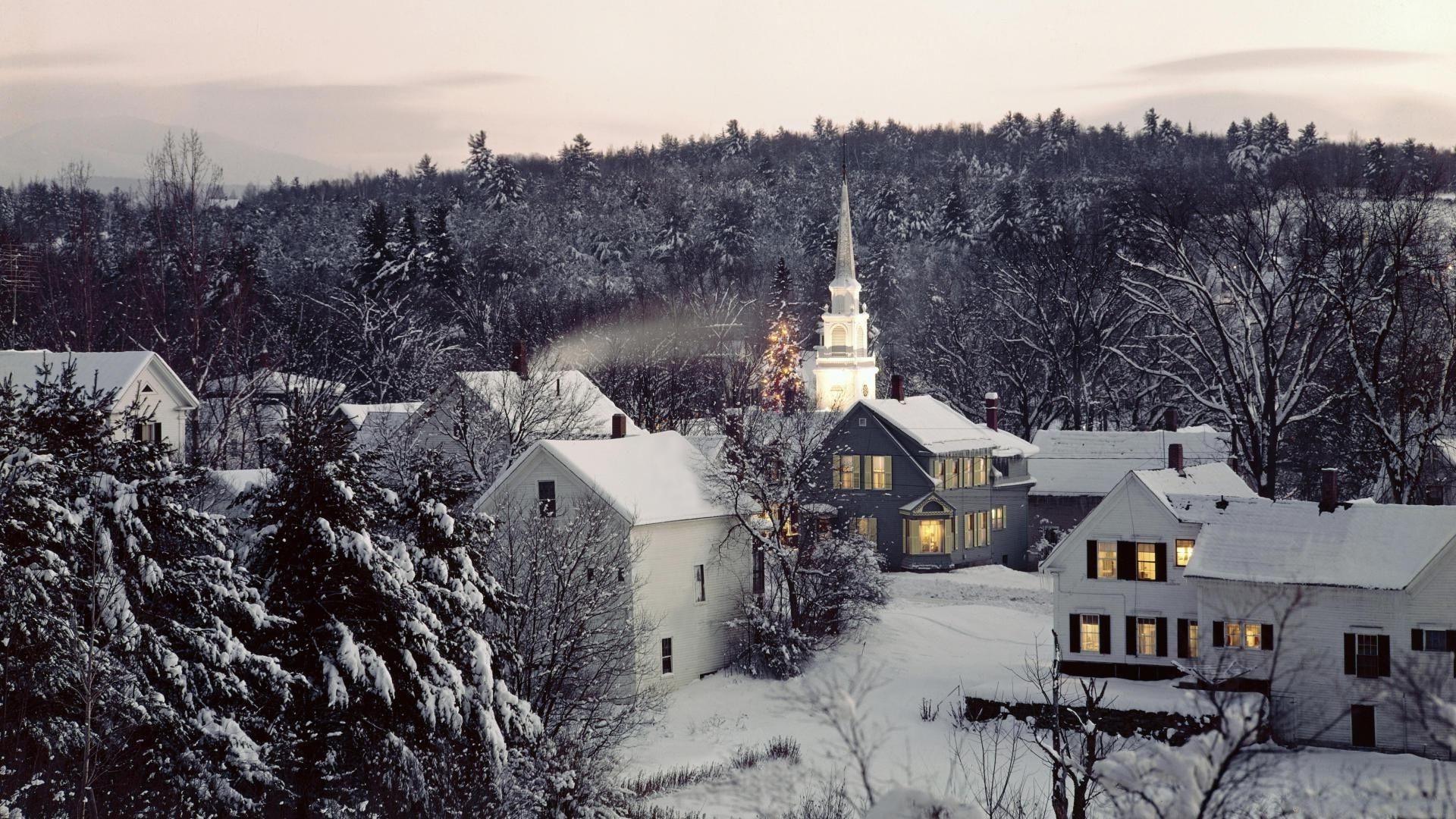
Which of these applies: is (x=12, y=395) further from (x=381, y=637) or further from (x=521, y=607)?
(x=521, y=607)

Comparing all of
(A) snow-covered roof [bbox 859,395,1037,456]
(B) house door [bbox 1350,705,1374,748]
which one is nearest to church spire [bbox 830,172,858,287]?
(A) snow-covered roof [bbox 859,395,1037,456]

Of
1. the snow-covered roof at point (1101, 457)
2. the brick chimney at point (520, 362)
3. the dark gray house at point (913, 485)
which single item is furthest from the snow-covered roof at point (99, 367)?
the snow-covered roof at point (1101, 457)

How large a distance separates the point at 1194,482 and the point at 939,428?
18.7m

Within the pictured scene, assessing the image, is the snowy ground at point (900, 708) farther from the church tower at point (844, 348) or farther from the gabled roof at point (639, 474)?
the church tower at point (844, 348)

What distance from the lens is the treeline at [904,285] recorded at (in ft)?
157

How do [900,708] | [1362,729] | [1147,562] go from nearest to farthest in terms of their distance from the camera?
1. [1362,729]
2. [900,708]
3. [1147,562]

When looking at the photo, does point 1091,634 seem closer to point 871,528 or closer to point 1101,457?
point 871,528

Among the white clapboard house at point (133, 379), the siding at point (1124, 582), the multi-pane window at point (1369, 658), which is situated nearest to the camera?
the multi-pane window at point (1369, 658)

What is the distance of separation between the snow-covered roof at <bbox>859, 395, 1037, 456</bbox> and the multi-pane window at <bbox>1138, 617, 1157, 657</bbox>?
18.6 m

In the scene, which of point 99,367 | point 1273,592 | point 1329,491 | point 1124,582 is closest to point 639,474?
point 1124,582

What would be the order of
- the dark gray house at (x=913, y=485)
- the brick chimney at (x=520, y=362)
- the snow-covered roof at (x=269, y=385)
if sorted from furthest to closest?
the dark gray house at (x=913, y=485) → the snow-covered roof at (x=269, y=385) → the brick chimney at (x=520, y=362)

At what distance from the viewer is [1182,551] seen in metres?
35.8

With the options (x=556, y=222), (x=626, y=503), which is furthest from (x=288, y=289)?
(x=626, y=503)

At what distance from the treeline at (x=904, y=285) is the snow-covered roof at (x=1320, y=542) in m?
9.66
